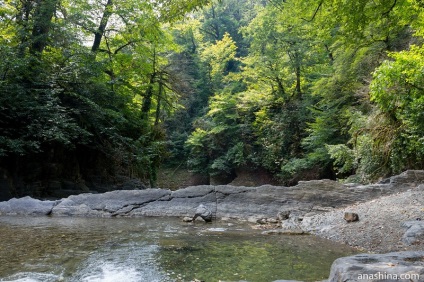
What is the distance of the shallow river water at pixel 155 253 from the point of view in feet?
13.8

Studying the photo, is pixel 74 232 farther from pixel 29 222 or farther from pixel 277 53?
pixel 277 53

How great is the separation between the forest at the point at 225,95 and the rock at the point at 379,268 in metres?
4.11

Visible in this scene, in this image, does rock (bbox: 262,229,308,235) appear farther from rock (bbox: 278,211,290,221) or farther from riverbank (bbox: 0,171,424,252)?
rock (bbox: 278,211,290,221)

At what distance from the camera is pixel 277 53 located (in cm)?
2200

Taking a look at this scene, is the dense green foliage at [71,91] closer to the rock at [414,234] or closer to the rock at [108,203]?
the rock at [108,203]

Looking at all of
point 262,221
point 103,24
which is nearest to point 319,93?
point 103,24

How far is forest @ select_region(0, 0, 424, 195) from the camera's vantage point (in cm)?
777

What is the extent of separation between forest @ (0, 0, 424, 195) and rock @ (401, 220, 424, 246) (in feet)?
11.1

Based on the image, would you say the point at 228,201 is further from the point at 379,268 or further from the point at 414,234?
the point at 379,268

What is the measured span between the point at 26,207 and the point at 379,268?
9240 millimetres

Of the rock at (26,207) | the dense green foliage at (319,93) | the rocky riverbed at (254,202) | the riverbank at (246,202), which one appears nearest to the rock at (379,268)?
the dense green foliage at (319,93)

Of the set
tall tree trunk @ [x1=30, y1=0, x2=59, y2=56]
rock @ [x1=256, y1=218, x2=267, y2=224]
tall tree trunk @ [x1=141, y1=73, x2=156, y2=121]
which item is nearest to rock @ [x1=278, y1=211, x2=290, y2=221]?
rock @ [x1=256, y1=218, x2=267, y2=224]

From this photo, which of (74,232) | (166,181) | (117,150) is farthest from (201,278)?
(166,181)

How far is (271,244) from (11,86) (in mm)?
9769
